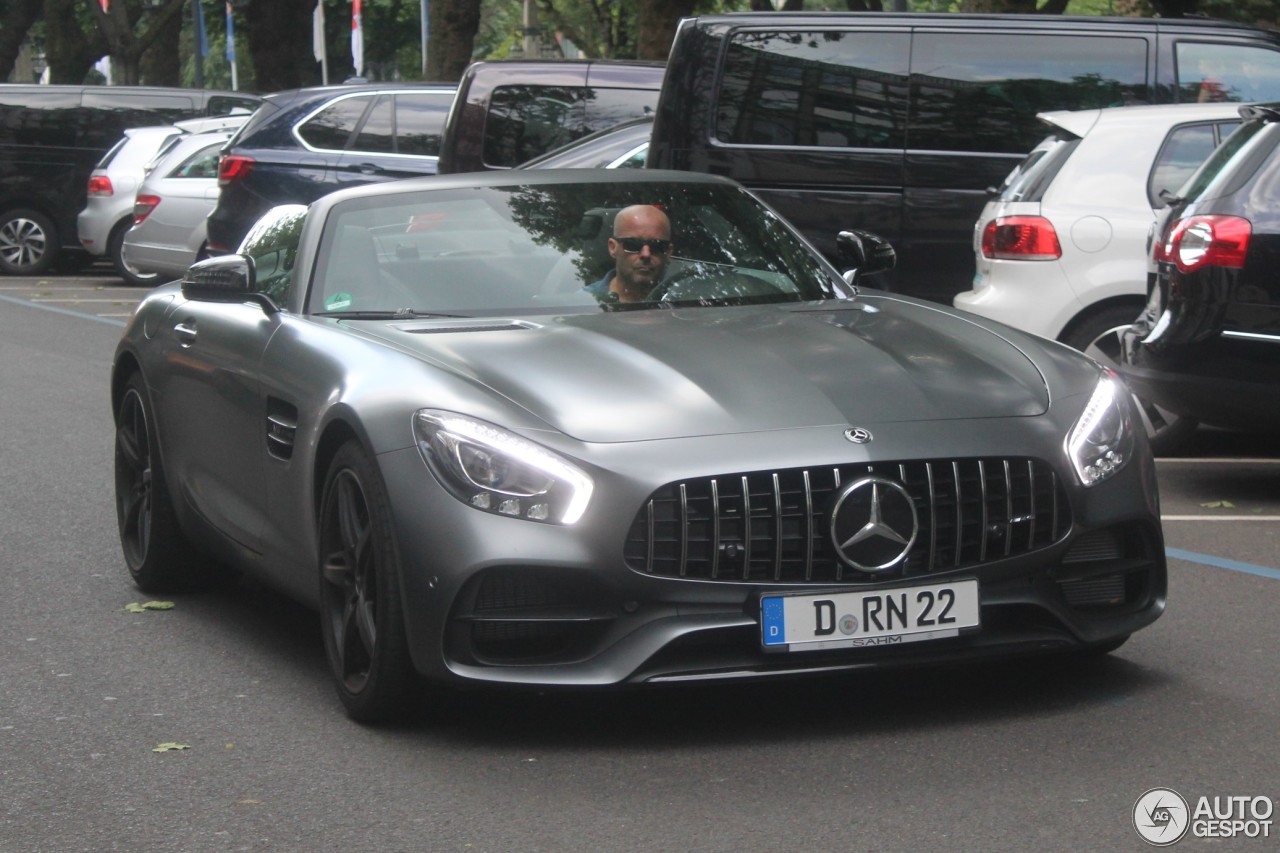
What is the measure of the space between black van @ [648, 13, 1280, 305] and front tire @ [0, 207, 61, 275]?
16004 millimetres

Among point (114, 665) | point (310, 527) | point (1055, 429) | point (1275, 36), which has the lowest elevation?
point (114, 665)

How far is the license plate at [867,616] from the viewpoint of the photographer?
15.6 ft

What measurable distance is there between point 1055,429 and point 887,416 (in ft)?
1.47

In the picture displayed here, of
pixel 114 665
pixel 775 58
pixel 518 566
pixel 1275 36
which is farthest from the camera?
pixel 775 58

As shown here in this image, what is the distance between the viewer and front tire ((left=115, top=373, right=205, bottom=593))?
22.8 ft

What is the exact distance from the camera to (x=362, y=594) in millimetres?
5195

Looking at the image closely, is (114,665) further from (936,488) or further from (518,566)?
(936,488)

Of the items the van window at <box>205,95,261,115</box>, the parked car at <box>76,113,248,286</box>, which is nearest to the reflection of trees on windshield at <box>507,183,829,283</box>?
the parked car at <box>76,113,248,286</box>

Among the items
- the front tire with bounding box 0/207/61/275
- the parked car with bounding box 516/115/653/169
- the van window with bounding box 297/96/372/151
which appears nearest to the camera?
the parked car with bounding box 516/115/653/169

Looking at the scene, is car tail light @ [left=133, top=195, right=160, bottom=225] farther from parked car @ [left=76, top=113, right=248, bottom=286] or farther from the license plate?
the license plate

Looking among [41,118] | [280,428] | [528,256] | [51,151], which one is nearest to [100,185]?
[51,151]

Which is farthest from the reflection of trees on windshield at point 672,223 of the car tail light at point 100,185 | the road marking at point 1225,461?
the car tail light at point 100,185

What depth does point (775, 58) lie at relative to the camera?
456 inches

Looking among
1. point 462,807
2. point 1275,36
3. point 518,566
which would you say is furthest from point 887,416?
point 1275,36
